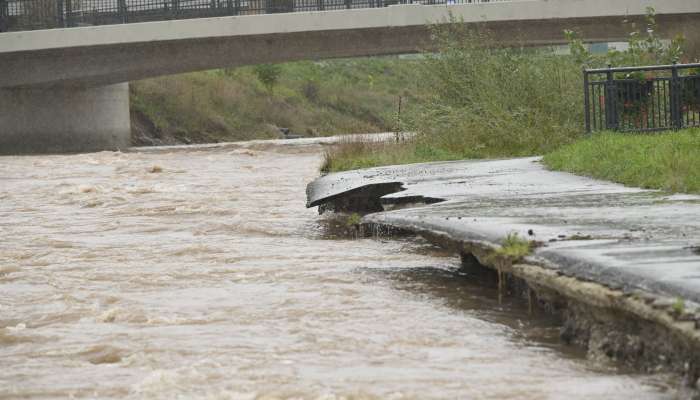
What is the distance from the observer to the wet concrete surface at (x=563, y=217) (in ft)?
20.1

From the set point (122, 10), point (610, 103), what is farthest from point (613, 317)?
point (122, 10)

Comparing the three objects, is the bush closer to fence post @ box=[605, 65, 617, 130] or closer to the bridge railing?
the bridge railing

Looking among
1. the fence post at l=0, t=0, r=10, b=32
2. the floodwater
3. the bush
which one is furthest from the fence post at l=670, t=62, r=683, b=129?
the bush

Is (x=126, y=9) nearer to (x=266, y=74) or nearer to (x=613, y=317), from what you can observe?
(x=266, y=74)

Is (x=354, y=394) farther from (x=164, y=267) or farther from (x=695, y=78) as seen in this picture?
(x=695, y=78)

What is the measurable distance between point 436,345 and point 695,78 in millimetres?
12293

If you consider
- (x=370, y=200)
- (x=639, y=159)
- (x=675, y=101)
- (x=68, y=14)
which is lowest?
(x=370, y=200)

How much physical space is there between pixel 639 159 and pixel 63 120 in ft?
104

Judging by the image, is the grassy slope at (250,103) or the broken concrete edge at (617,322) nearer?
the broken concrete edge at (617,322)

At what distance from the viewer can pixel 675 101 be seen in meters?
16.9

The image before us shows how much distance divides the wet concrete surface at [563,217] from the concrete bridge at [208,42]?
65.8ft

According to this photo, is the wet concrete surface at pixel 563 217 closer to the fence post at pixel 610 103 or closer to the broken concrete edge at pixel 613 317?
the broken concrete edge at pixel 613 317

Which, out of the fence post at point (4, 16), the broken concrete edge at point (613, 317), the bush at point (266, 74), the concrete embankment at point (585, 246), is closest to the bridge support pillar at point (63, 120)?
the fence post at point (4, 16)

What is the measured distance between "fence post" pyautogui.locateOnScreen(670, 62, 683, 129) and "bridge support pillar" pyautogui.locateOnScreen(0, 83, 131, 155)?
27032mm
